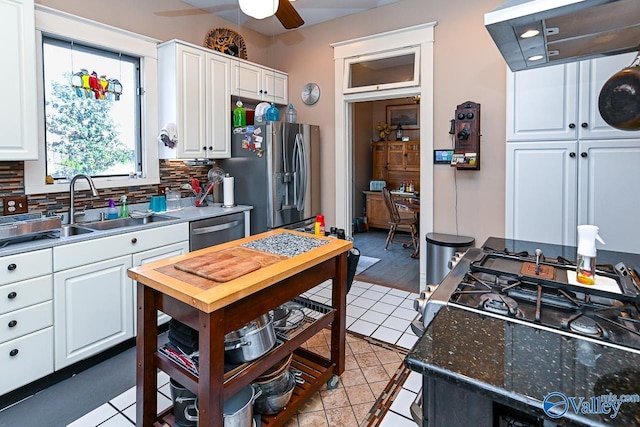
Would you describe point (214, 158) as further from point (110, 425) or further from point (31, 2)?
point (110, 425)

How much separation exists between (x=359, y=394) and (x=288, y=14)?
248 cm

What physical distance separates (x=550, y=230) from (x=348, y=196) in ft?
6.88

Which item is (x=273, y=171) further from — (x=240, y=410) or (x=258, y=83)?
(x=240, y=410)

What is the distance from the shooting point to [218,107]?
3.60 meters

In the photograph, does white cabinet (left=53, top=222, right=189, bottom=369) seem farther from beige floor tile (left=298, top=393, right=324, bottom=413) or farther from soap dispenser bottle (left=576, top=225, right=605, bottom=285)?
soap dispenser bottle (left=576, top=225, right=605, bottom=285)

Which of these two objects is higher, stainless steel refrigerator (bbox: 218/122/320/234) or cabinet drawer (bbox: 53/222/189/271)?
stainless steel refrigerator (bbox: 218/122/320/234)

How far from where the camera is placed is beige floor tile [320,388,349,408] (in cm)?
197

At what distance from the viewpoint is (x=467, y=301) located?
1.08m

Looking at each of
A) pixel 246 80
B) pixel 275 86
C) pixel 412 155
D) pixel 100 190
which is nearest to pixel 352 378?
pixel 100 190

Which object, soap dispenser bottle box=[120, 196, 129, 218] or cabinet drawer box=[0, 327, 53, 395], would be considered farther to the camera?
soap dispenser bottle box=[120, 196, 129, 218]

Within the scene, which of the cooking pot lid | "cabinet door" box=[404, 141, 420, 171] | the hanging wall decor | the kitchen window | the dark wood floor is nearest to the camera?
the cooking pot lid

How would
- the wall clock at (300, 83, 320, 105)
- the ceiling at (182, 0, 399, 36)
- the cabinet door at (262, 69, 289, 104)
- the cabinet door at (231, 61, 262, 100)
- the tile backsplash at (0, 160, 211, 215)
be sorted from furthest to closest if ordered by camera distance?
the wall clock at (300, 83, 320, 105), the cabinet door at (262, 69, 289, 104), the cabinet door at (231, 61, 262, 100), the ceiling at (182, 0, 399, 36), the tile backsplash at (0, 160, 211, 215)

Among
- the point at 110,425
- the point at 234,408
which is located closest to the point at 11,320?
the point at 110,425

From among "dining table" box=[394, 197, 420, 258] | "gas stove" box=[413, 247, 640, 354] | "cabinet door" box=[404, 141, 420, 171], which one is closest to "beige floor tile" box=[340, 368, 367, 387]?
"gas stove" box=[413, 247, 640, 354]
